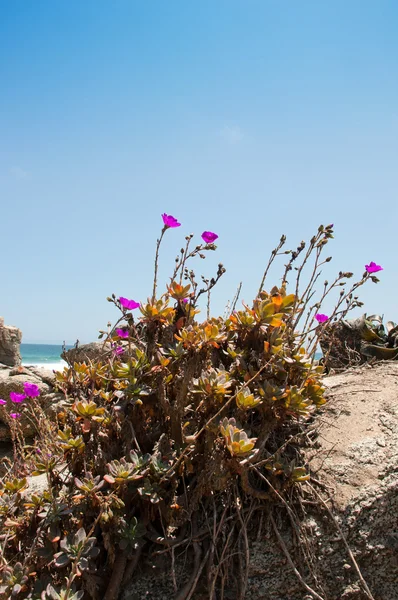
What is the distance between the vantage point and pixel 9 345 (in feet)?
32.6

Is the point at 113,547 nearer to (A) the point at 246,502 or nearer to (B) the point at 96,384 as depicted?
(A) the point at 246,502

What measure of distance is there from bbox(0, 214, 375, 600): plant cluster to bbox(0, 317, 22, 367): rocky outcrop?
814 centimetres

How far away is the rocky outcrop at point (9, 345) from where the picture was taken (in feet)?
32.0

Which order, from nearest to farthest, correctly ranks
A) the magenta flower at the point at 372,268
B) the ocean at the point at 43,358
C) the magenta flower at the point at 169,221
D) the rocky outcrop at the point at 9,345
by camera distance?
the magenta flower at the point at 169,221 → the magenta flower at the point at 372,268 → the rocky outcrop at the point at 9,345 → the ocean at the point at 43,358

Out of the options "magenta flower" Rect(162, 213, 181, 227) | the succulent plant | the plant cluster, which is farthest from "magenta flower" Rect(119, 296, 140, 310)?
the succulent plant

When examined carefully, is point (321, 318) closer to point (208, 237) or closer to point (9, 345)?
point (208, 237)

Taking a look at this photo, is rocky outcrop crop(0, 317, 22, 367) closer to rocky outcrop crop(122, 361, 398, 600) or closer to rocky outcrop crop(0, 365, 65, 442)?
rocky outcrop crop(0, 365, 65, 442)

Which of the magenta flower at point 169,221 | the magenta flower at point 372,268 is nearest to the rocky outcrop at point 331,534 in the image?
the magenta flower at point 372,268

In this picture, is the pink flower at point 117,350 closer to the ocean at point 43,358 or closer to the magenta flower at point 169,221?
the magenta flower at point 169,221

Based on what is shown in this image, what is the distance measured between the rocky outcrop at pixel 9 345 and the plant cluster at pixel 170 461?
8.14 m

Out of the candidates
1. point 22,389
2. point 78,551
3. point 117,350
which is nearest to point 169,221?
point 117,350

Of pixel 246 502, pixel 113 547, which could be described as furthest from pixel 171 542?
pixel 246 502

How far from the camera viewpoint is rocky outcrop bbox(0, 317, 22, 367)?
32.0ft

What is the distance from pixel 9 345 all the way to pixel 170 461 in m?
8.91
